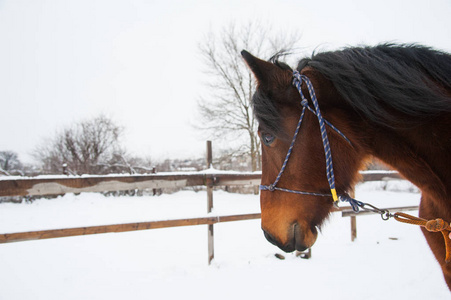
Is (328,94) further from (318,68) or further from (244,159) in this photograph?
(244,159)

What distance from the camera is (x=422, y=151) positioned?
1.09 m

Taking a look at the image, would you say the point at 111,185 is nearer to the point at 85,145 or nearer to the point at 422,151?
the point at 422,151

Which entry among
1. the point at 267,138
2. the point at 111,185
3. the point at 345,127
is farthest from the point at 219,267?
the point at 345,127

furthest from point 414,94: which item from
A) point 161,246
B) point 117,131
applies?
point 117,131

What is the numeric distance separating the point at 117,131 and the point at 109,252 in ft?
54.6

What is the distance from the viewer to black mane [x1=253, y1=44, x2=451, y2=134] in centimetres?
103

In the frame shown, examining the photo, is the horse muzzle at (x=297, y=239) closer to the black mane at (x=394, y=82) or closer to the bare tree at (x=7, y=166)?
the black mane at (x=394, y=82)

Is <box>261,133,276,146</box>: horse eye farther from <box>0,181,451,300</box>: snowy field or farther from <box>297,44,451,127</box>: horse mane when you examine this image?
<box>0,181,451,300</box>: snowy field

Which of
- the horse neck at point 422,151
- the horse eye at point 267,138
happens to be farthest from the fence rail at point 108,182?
the horse eye at point 267,138

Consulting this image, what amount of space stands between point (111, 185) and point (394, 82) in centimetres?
311

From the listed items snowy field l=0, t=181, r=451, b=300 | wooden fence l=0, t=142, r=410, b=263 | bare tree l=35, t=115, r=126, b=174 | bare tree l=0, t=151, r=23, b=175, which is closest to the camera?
wooden fence l=0, t=142, r=410, b=263

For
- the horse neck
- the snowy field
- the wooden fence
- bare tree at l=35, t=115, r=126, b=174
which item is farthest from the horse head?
bare tree at l=35, t=115, r=126, b=174

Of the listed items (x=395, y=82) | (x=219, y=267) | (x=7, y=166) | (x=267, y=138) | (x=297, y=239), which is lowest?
(x=219, y=267)

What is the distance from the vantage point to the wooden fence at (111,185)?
2.40 meters
